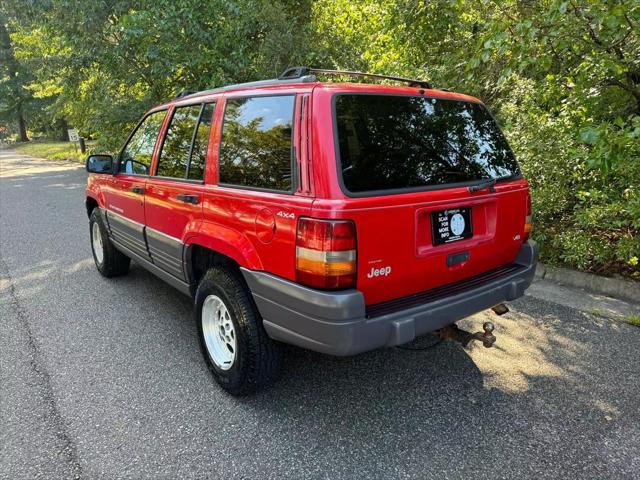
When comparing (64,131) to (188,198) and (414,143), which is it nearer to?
(188,198)

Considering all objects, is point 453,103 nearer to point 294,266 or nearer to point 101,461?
point 294,266

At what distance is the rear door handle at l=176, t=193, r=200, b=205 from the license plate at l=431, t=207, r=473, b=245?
1.55 m

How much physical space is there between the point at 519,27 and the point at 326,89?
237 centimetres

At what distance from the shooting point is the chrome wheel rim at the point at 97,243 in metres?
5.17

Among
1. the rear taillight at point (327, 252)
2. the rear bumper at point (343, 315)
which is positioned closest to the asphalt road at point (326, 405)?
the rear bumper at point (343, 315)

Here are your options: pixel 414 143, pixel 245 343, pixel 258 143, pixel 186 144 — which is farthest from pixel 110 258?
pixel 414 143

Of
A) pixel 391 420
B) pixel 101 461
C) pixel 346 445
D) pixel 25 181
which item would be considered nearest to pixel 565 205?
pixel 391 420

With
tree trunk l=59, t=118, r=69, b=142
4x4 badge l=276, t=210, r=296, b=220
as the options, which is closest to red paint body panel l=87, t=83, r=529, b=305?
4x4 badge l=276, t=210, r=296, b=220

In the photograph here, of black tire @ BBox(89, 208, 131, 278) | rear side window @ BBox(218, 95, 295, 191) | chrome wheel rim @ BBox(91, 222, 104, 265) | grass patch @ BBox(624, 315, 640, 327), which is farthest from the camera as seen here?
chrome wheel rim @ BBox(91, 222, 104, 265)

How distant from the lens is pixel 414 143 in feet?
8.66

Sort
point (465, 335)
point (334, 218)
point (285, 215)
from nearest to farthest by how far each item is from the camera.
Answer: point (334, 218) → point (285, 215) → point (465, 335)

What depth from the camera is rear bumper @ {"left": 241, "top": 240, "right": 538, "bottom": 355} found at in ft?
7.30

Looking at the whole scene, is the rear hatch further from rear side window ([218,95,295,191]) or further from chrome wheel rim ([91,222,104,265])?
chrome wheel rim ([91,222,104,265])

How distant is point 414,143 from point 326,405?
5.46 feet
